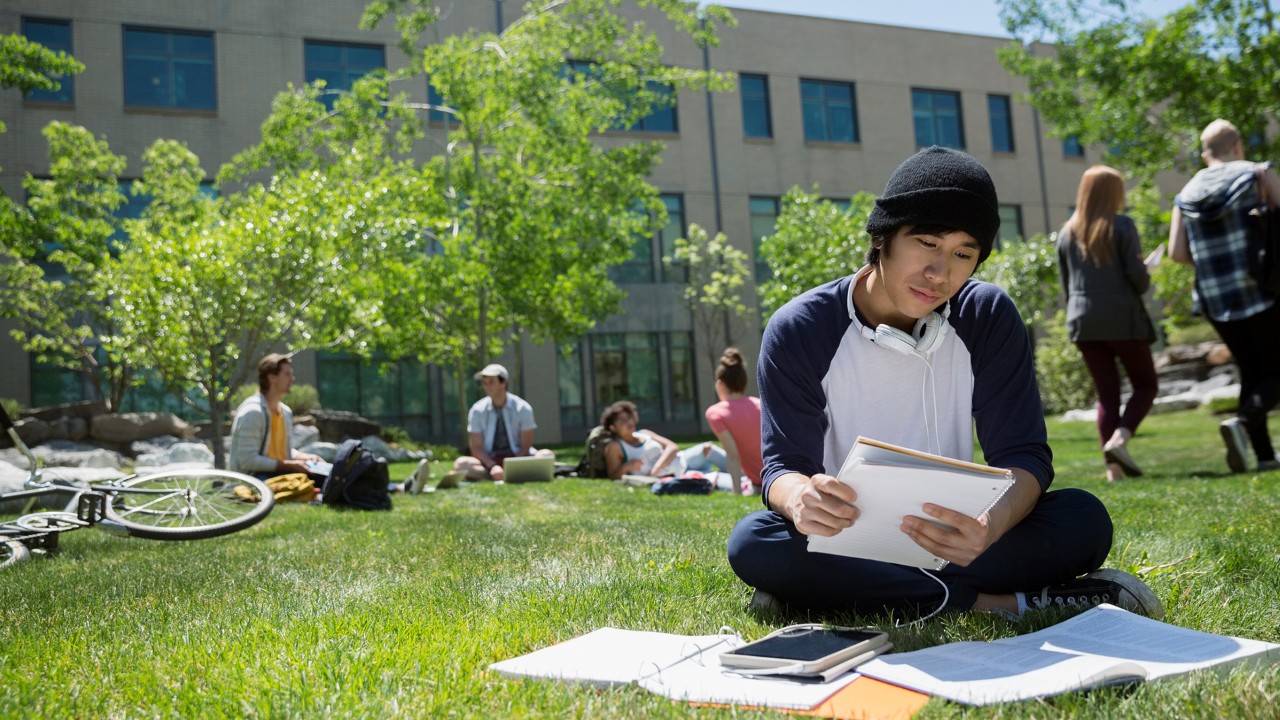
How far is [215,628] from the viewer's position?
116 inches

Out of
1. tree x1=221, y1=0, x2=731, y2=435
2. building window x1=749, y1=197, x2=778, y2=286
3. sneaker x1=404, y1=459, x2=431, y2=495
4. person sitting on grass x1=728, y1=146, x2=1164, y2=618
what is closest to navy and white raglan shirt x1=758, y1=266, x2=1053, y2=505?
person sitting on grass x1=728, y1=146, x2=1164, y2=618

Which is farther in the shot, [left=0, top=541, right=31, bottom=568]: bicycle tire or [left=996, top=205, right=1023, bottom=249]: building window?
[left=996, top=205, right=1023, bottom=249]: building window

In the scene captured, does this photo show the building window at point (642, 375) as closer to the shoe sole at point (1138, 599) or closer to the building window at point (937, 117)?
the building window at point (937, 117)

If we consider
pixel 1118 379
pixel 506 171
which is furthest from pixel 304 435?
pixel 1118 379

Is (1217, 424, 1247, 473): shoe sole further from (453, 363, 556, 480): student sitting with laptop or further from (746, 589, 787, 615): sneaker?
(453, 363, 556, 480): student sitting with laptop

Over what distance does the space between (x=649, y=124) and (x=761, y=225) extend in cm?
425

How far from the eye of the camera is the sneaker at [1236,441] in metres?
6.86

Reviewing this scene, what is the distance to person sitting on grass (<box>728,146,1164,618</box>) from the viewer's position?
2.71 m

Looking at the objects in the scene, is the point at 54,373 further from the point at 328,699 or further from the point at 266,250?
the point at 328,699

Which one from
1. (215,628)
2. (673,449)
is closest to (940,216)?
(215,628)

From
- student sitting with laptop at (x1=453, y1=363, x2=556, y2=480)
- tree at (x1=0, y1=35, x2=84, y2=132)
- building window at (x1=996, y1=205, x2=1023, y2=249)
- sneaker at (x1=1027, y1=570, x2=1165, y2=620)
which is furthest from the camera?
building window at (x1=996, y1=205, x2=1023, y2=249)

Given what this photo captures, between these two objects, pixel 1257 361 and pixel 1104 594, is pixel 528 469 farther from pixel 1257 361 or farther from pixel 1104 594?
pixel 1104 594

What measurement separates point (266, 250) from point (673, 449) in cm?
598

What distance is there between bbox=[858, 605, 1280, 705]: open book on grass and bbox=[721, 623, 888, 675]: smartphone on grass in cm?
6
